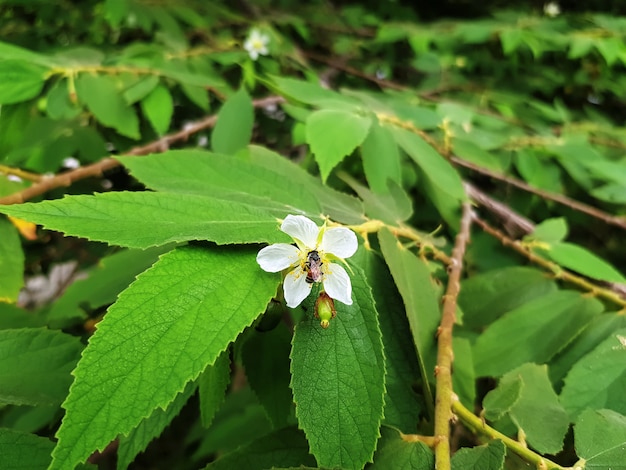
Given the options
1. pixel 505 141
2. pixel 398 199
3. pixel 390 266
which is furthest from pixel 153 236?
pixel 505 141

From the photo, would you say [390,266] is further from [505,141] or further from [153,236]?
[505,141]

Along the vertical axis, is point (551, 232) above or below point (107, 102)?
below

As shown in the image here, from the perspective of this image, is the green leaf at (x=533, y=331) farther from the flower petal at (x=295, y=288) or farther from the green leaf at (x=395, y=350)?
the flower petal at (x=295, y=288)

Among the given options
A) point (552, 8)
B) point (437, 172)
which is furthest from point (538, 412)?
point (552, 8)

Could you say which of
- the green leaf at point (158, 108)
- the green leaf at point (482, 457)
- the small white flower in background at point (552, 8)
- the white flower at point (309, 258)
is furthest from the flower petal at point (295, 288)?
the small white flower in background at point (552, 8)

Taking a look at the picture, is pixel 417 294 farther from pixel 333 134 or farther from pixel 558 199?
pixel 558 199

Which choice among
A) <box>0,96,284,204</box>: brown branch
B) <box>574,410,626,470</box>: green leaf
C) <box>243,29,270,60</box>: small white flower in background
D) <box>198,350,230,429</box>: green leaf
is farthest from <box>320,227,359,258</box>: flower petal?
<box>243,29,270,60</box>: small white flower in background

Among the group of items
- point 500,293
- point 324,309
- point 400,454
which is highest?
point 324,309

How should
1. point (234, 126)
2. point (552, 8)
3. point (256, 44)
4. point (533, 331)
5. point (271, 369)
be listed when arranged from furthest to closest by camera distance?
point (552, 8) → point (256, 44) → point (234, 126) → point (533, 331) → point (271, 369)
